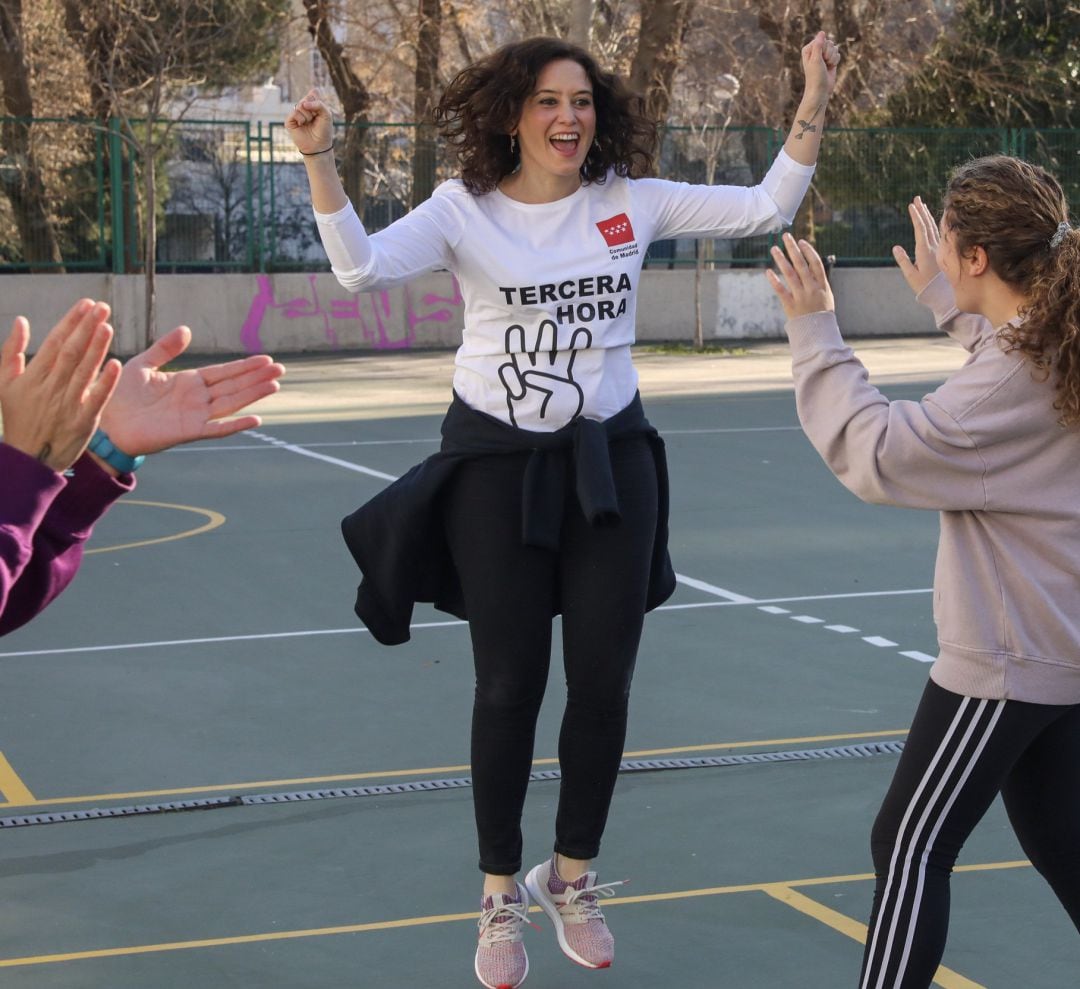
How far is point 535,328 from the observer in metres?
3.96

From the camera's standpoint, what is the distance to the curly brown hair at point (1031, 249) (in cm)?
305

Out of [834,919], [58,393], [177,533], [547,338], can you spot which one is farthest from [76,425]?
[177,533]

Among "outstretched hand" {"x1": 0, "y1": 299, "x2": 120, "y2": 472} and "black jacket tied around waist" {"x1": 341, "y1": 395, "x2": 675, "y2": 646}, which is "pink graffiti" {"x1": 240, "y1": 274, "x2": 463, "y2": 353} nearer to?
"black jacket tied around waist" {"x1": 341, "y1": 395, "x2": 675, "y2": 646}

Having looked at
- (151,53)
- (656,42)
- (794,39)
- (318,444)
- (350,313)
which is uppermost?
(794,39)

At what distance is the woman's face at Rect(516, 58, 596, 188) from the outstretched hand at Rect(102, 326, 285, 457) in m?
1.61

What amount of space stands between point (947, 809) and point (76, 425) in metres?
1.71

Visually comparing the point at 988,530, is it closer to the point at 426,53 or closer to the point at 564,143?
the point at 564,143

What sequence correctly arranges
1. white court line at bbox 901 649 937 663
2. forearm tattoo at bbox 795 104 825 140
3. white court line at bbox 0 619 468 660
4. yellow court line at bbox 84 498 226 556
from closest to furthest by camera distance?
forearm tattoo at bbox 795 104 825 140 < white court line at bbox 901 649 937 663 < white court line at bbox 0 619 468 660 < yellow court line at bbox 84 498 226 556

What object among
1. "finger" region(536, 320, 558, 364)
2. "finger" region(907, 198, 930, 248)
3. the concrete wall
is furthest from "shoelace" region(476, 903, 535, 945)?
the concrete wall

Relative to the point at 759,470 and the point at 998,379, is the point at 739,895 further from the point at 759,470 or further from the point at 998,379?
the point at 759,470

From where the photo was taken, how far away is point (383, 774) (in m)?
5.52

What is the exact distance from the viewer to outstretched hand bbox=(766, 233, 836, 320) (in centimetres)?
330

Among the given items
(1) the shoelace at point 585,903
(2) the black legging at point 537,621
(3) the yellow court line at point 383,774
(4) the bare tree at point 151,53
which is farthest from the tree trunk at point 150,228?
(1) the shoelace at point 585,903

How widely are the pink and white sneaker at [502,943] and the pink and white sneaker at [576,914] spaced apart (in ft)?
0.26
